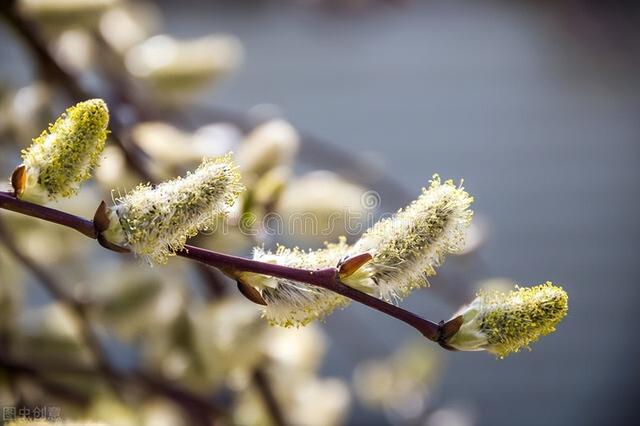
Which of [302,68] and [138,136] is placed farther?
[302,68]

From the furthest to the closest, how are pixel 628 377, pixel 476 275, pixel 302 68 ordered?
pixel 628 377
pixel 302 68
pixel 476 275

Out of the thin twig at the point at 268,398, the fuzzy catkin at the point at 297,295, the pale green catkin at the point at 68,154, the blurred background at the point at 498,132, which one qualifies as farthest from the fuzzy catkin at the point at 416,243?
the blurred background at the point at 498,132

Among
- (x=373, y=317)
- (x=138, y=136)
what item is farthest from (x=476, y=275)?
(x=138, y=136)

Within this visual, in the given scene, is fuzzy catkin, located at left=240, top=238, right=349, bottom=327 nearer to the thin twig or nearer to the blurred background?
the thin twig

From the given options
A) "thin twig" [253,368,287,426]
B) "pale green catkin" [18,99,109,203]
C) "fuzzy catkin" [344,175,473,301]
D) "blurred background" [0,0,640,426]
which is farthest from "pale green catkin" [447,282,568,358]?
"blurred background" [0,0,640,426]

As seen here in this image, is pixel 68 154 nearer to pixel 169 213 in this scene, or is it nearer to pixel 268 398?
pixel 169 213

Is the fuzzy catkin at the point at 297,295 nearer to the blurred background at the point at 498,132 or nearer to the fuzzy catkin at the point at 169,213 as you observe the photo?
the fuzzy catkin at the point at 169,213

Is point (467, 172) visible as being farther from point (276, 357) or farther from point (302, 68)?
point (276, 357)

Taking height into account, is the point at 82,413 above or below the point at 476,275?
below
